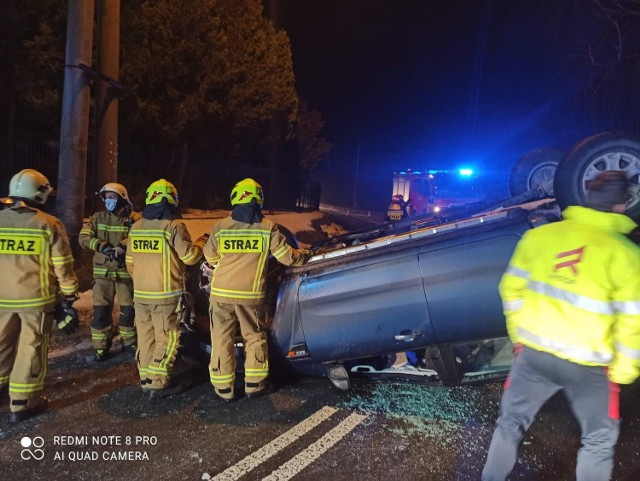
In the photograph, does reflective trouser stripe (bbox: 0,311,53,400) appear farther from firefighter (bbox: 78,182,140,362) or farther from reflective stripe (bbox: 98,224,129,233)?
reflective stripe (bbox: 98,224,129,233)

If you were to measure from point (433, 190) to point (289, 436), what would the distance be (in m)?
12.0

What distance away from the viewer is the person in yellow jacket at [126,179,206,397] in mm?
3646

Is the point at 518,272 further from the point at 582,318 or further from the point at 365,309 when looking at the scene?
the point at 365,309

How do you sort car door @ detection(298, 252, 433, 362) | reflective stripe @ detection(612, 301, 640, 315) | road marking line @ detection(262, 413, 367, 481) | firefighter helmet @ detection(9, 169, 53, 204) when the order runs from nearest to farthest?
reflective stripe @ detection(612, 301, 640, 315), road marking line @ detection(262, 413, 367, 481), car door @ detection(298, 252, 433, 362), firefighter helmet @ detection(9, 169, 53, 204)

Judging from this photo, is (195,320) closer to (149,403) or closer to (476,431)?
(149,403)

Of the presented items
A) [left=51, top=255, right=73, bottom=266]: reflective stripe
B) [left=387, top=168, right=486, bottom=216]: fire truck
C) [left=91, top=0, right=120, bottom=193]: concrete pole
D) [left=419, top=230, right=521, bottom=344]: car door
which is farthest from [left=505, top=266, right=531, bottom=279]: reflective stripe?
[left=387, top=168, right=486, bottom=216]: fire truck

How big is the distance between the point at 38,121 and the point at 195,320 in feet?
27.2

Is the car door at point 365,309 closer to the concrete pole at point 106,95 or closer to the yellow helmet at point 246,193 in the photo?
the yellow helmet at point 246,193

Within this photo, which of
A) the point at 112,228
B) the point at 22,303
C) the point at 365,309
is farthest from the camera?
the point at 112,228

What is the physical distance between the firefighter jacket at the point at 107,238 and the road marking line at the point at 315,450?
2.62m

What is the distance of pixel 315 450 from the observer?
2854 millimetres

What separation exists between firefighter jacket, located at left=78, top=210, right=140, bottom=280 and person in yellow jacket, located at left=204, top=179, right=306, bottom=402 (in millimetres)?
1451

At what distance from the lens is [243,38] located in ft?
43.5

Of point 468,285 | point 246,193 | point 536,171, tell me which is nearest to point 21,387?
point 246,193
